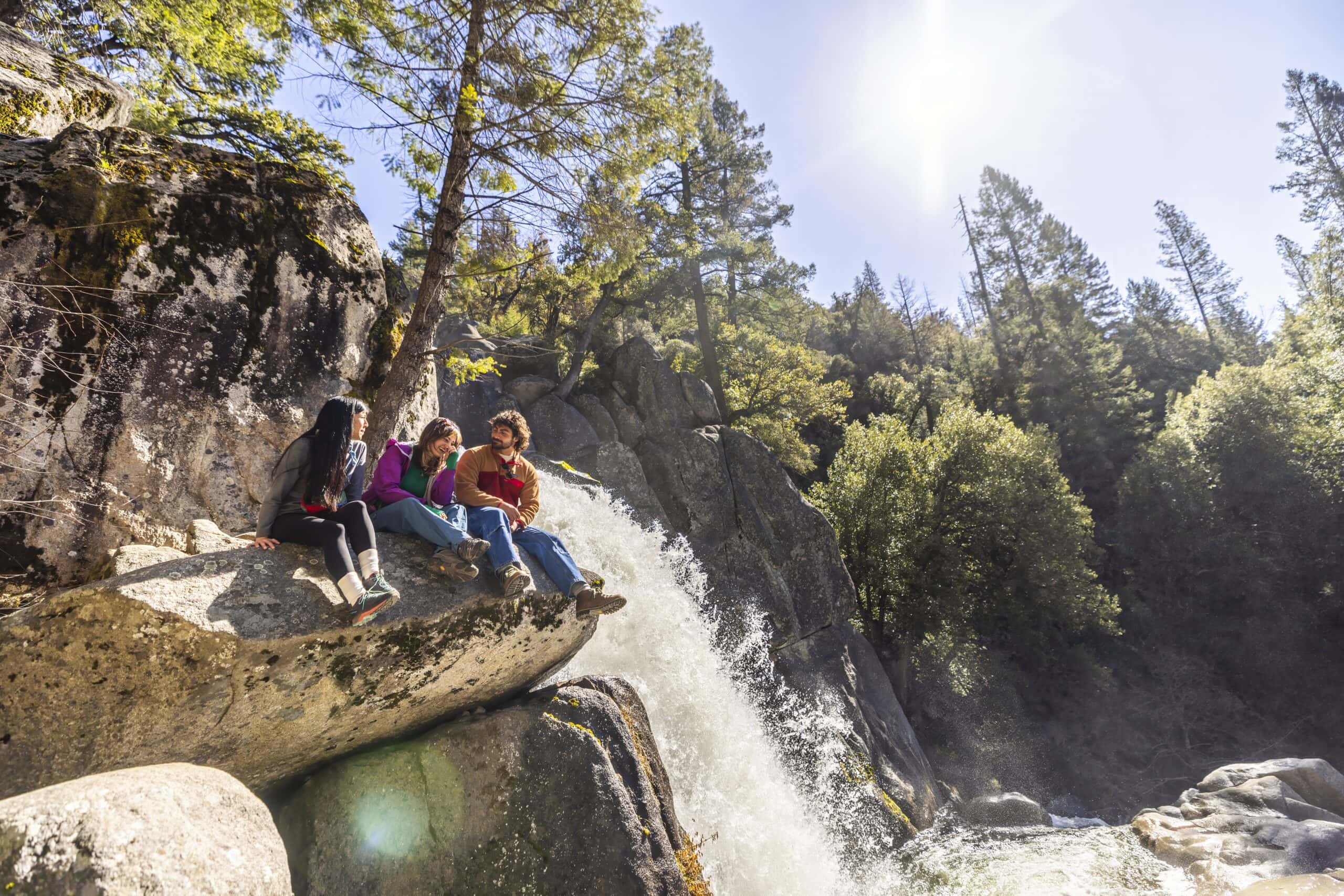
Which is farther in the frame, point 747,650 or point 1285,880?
point 747,650

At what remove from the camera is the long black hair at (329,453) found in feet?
13.1

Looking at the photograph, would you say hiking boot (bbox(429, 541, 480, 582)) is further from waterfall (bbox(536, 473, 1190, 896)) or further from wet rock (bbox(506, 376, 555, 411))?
wet rock (bbox(506, 376, 555, 411))

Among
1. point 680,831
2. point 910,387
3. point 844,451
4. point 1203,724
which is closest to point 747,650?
point 680,831

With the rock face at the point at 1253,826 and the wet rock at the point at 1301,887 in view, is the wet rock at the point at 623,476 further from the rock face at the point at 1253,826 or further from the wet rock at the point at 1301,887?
the wet rock at the point at 1301,887

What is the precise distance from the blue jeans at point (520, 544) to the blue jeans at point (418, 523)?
0.58ft

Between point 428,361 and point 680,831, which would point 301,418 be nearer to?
point 428,361

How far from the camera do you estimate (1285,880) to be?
8328 mm

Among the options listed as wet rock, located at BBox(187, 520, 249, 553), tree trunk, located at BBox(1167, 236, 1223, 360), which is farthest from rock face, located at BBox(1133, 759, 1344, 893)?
tree trunk, located at BBox(1167, 236, 1223, 360)

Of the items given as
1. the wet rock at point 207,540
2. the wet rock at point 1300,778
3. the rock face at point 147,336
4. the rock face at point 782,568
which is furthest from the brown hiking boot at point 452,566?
the wet rock at point 1300,778

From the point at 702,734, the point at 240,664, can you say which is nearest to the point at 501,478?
the point at 240,664

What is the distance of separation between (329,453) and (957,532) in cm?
2105

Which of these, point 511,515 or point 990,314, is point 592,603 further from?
Result: point 990,314

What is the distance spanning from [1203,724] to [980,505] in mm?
13248

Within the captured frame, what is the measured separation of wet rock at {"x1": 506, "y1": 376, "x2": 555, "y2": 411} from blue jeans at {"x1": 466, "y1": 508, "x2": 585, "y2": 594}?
15.2 metres
